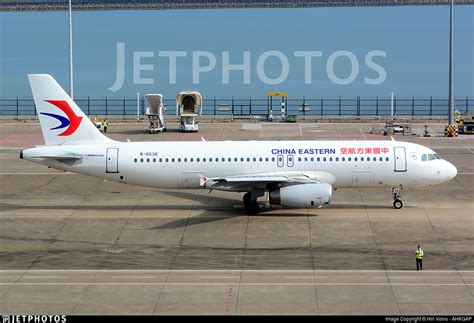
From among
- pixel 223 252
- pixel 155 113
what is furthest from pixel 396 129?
pixel 223 252

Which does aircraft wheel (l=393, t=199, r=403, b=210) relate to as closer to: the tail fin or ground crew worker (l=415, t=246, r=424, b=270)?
ground crew worker (l=415, t=246, r=424, b=270)

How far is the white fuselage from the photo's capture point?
4991cm

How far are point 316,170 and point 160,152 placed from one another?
9.00 m

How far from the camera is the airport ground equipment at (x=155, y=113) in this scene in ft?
297

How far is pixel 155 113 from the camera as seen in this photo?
299ft

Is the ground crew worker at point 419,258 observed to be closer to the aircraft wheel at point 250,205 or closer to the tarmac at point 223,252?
the tarmac at point 223,252

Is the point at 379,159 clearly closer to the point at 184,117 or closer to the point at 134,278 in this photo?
the point at 134,278

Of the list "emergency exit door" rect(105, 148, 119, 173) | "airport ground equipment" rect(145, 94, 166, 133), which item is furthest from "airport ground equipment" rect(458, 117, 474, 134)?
"emergency exit door" rect(105, 148, 119, 173)

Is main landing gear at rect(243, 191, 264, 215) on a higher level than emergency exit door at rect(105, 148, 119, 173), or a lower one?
lower

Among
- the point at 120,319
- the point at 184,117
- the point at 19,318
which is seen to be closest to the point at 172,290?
the point at 120,319

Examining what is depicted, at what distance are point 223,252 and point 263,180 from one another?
7372mm

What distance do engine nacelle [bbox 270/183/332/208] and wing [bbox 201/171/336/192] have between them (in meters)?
0.54

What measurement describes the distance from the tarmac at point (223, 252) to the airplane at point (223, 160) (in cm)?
191

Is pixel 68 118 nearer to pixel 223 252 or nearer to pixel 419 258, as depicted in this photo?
pixel 223 252
